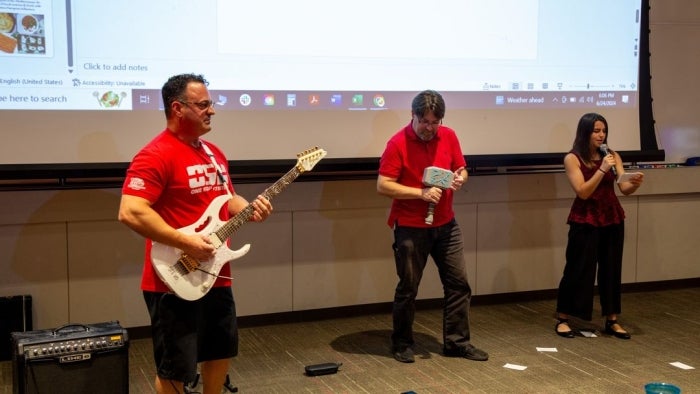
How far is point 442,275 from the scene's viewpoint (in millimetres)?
4562

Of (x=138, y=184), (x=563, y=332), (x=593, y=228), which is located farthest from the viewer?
(x=563, y=332)

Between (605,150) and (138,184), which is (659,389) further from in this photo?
(605,150)

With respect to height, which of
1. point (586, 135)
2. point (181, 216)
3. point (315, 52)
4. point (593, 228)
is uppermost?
point (315, 52)

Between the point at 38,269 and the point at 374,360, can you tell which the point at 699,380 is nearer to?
the point at 374,360

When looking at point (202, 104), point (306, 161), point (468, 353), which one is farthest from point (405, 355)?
point (202, 104)

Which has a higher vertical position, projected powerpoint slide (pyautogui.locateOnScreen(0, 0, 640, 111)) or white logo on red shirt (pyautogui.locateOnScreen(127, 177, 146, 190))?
projected powerpoint slide (pyautogui.locateOnScreen(0, 0, 640, 111))

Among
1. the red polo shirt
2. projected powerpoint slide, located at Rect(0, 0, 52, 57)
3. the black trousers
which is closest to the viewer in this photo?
projected powerpoint slide, located at Rect(0, 0, 52, 57)

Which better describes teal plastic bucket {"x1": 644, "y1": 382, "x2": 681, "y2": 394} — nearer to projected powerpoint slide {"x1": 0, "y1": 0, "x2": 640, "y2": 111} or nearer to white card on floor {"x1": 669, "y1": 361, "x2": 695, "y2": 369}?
white card on floor {"x1": 669, "y1": 361, "x2": 695, "y2": 369}

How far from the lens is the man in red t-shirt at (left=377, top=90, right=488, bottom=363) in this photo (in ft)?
14.2

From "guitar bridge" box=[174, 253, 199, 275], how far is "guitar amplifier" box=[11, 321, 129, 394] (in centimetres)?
54

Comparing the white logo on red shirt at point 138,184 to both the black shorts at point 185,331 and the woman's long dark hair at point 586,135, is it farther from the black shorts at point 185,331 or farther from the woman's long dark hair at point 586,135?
the woman's long dark hair at point 586,135

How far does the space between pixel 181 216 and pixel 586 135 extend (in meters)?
2.80

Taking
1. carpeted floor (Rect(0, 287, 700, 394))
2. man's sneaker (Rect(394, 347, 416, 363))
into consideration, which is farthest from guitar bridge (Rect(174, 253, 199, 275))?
man's sneaker (Rect(394, 347, 416, 363))

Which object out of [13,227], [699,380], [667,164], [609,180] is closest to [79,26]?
[13,227]
